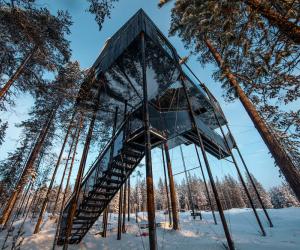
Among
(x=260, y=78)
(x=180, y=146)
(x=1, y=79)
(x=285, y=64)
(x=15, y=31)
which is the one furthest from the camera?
(x=180, y=146)

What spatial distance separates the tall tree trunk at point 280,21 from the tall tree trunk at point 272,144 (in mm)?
2084

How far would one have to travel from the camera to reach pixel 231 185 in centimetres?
7006

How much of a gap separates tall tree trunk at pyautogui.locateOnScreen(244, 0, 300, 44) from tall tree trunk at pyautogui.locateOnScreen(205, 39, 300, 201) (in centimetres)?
208

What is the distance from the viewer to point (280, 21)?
4871 mm

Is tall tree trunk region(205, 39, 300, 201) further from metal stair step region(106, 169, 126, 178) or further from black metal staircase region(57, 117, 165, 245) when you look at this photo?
metal stair step region(106, 169, 126, 178)

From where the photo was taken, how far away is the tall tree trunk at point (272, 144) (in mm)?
6117

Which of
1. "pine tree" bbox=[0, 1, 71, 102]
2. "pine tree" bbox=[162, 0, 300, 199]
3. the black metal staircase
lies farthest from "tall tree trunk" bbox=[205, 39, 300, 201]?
"pine tree" bbox=[0, 1, 71, 102]

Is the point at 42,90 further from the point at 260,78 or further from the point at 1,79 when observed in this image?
the point at 260,78

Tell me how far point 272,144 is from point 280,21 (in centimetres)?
440

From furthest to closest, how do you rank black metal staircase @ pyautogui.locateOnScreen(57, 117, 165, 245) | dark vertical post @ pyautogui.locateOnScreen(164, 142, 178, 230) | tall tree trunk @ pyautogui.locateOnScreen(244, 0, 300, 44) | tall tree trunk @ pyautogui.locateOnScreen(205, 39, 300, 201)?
dark vertical post @ pyautogui.locateOnScreen(164, 142, 178, 230) < black metal staircase @ pyautogui.locateOnScreen(57, 117, 165, 245) < tall tree trunk @ pyautogui.locateOnScreen(205, 39, 300, 201) < tall tree trunk @ pyautogui.locateOnScreen(244, 0, 300, 44)

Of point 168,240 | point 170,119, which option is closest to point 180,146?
point 170,119

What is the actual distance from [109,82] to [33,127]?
13.8 metres

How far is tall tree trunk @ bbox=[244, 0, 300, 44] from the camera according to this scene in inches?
186

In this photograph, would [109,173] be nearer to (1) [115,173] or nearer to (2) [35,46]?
(1) [115,173]
